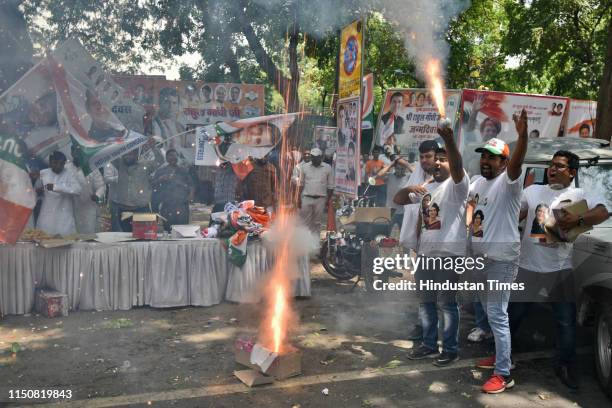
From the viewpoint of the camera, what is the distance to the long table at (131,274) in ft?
23.4

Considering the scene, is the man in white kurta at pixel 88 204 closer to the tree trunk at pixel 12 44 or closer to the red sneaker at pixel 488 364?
the tree trunk at pixel 12 44

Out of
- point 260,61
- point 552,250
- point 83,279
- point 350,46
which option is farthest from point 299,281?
point 260,61

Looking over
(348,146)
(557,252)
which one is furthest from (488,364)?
(348,146)

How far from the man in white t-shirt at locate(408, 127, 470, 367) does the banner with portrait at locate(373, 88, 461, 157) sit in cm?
658

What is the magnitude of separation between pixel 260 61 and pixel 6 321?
10831 mm

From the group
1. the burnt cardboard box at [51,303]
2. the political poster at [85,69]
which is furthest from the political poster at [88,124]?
the burnt cardboard box at [51,303]

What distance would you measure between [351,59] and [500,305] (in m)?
4.42

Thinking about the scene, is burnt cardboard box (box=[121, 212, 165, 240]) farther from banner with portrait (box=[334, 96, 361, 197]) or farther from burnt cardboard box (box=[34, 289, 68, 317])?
banner with portrait (box=[334, 96, 361, 197])

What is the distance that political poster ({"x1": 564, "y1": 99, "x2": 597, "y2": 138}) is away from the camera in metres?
13.5

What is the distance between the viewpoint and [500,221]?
4715 mm

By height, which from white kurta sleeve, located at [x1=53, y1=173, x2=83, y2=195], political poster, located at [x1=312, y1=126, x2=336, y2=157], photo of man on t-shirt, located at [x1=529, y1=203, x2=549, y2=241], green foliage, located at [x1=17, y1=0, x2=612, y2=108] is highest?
green foliage, located at [x1=17, y1=0, x2=612, y2=108]

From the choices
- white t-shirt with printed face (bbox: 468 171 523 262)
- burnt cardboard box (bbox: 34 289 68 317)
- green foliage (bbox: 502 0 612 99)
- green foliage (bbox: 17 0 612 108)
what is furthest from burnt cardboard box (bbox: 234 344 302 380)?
green foliage (bbox: 502 0 612 99)

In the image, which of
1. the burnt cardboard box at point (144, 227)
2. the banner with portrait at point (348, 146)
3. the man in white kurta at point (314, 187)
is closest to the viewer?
the burnt cardboard box at point (144, 227)

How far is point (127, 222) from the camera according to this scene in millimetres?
9008
